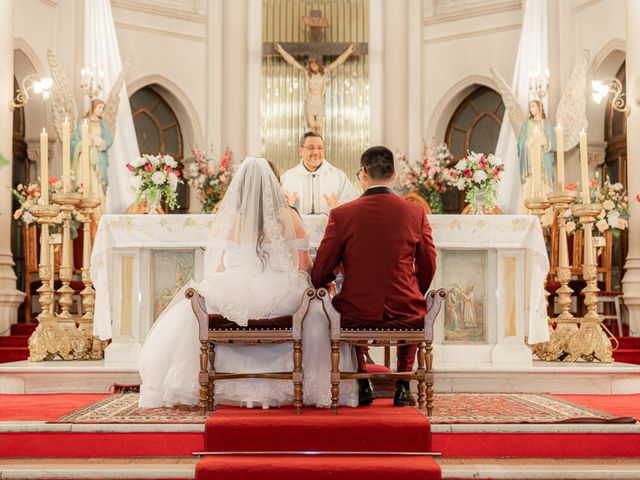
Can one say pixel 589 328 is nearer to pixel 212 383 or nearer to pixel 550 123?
pixel 212 383

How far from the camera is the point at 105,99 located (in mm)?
13016

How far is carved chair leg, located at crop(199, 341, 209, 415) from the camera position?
5574 mm

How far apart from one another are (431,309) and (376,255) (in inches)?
18.0

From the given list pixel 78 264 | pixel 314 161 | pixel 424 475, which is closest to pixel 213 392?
pixel 424 475

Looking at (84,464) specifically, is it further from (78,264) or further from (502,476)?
(78,264)

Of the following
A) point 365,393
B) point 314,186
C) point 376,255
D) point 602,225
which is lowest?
point 365,393

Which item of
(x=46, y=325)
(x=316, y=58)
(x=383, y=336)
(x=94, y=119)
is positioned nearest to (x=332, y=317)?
(x=383, y=336)

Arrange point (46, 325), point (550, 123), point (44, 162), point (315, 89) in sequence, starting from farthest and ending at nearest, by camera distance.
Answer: point (315, 89) < point (550, 123) < point (46, 325) < point (44, 162)

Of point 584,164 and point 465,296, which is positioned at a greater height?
point 584,164

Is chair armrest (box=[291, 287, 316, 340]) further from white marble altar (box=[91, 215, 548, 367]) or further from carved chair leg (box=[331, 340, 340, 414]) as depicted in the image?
white marble altar (box=[91, 215, 548, 367])

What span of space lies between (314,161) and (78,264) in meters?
5.20

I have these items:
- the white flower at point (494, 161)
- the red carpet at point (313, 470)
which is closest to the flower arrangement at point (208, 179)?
the white flower at point (494, 161)

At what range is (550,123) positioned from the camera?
12828 mm

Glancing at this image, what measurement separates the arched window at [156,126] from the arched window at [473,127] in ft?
13.5
